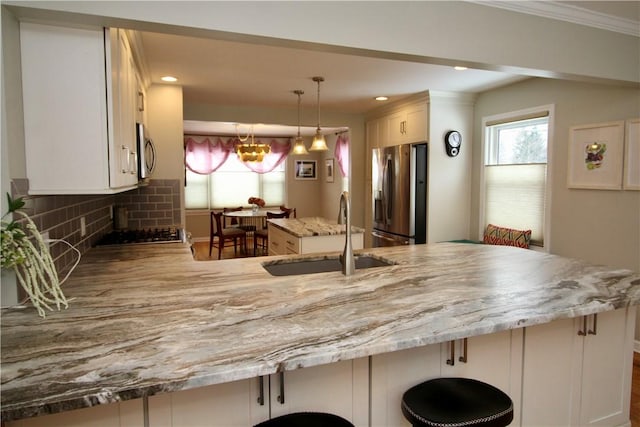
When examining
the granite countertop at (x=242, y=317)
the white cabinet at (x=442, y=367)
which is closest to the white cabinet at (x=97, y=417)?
the granite countertop at (x=242, y=317)

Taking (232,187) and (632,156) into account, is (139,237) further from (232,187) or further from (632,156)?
(232,187)

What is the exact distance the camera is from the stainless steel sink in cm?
227

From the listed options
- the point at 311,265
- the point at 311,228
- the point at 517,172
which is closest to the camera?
the point at 311,265

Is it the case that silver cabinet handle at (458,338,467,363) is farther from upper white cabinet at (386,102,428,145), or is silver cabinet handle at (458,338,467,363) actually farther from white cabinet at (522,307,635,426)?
upper white cabinet at (386,102,428,145)

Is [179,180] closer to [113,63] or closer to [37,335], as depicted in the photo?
[113,63]

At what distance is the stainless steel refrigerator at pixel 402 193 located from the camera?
458cm

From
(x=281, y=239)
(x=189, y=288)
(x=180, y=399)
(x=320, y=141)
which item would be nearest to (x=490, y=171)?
(x=320, y=141)

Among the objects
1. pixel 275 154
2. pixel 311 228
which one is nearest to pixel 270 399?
→ pixel 311 228

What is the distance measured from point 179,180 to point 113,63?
235 cm

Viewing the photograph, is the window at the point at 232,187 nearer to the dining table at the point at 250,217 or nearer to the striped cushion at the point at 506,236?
the dining table at the point at 250,217

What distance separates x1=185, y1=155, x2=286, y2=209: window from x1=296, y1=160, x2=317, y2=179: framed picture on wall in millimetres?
348

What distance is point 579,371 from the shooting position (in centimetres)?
194

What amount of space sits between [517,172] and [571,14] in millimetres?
1949

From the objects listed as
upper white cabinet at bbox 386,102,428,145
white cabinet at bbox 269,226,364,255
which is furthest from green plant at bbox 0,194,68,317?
upper white cabinet at bbox 386,102,428,145
